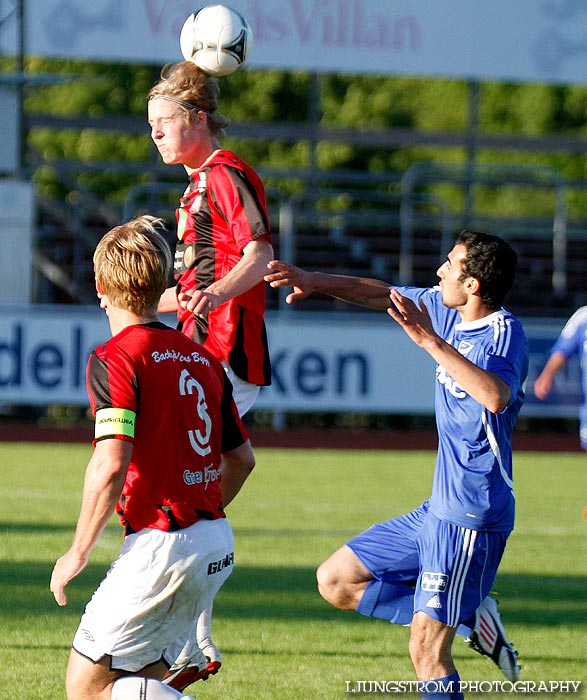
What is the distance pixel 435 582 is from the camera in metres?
5.07

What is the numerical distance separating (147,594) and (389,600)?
1.81 meters

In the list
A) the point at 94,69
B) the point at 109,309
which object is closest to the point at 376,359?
the point at 109,309

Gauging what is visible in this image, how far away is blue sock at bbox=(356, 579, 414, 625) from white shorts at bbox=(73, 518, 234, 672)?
161cm

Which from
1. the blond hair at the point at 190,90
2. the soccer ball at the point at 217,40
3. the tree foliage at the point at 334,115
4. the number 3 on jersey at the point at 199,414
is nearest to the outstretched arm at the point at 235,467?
the number 3 on jersey at the point at 199,414

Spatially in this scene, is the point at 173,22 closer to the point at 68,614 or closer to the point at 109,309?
the point at 68,614

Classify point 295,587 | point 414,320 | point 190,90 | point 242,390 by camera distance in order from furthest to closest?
point 295,587, point 242,390, point 190,90, point 414,320

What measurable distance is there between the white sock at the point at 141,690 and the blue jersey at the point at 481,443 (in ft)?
4.91

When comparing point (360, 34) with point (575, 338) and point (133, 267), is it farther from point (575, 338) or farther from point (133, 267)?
point (133, 267)

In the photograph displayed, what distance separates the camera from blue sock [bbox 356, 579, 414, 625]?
561 cm

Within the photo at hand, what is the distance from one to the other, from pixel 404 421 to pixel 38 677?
1542cm

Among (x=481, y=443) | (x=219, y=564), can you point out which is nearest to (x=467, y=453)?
(x=481, y=443)

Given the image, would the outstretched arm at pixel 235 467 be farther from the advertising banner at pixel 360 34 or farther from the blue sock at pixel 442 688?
the advertising banner at pixel 360 34

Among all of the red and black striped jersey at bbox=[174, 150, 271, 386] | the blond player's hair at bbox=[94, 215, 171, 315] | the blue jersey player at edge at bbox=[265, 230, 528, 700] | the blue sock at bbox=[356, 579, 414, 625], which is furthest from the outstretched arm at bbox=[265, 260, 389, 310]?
the blond player's hair at bbox=[94, 215, 171, 315]

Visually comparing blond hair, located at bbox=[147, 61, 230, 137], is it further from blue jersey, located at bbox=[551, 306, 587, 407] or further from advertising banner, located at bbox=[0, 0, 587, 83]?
advertising banner, located at bbox=[0, 0, 587, 83]
